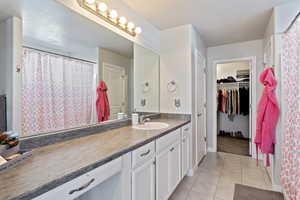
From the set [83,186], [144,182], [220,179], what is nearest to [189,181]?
[220,179]

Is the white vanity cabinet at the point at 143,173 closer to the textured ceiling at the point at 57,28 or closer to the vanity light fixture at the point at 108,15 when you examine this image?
the textured ceiling at the point at 57,28

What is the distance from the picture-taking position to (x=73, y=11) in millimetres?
1362

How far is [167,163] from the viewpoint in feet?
5.51

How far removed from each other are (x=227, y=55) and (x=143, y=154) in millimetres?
3077

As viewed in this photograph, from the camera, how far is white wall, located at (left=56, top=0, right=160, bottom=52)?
141 cm

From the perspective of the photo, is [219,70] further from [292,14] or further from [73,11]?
[73,11]

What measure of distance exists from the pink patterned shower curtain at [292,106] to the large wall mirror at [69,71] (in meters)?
1.71

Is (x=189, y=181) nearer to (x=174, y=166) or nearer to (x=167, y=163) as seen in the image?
(x=174, y=166)

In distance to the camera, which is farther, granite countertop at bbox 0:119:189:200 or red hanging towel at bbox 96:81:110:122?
red hanging towel at bbox 96:81:110:122

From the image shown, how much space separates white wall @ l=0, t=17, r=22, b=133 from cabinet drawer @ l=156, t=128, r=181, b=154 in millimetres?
1095

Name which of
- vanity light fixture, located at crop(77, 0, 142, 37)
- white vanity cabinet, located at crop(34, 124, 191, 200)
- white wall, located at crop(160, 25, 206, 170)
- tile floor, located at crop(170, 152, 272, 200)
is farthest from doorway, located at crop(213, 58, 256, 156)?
vanity light fixture, located at crop(77, 0, 142, 37)

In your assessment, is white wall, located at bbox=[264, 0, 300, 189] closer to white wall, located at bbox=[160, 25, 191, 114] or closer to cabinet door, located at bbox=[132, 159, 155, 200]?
white wall, located at bbox=[160, 25, 191, 114]

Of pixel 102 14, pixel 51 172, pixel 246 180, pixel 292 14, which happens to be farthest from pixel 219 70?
pixel 51 172

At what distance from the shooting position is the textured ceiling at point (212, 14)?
1.93 m
